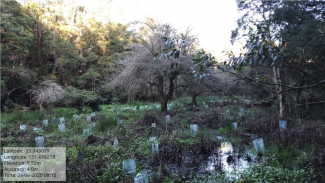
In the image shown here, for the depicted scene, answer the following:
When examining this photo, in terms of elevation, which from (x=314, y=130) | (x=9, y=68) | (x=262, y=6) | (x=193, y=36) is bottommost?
(x=314, y=130)

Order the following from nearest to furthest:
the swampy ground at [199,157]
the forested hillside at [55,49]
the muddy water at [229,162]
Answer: the swampy ground at [199,157] < the muddy water at [229,162] < the forested hillside at [55,49]

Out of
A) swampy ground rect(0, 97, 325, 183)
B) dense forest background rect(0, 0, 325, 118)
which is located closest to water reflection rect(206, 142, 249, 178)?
swampy ground rect(0, 97, 325, 183)

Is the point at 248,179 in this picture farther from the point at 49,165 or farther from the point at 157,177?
the point at 49,165

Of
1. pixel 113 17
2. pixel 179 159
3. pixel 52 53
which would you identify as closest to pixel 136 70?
pixel 179 159

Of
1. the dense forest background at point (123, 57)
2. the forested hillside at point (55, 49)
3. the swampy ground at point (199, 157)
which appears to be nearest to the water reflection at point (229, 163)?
the swampy ground at point (199, 157)

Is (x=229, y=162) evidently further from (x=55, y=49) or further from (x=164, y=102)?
(x=55, y=49)

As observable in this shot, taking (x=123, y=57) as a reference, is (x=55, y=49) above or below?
above

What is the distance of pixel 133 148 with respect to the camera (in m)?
4.04

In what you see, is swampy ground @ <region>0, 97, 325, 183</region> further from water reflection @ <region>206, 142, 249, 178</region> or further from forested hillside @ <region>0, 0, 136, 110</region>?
forested hillside @ <region>0, 0, 136, 110</region>

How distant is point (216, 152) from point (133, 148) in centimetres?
164

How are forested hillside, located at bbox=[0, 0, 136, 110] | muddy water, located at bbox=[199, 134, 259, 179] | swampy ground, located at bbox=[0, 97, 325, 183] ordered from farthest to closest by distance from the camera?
forested hillside, located at bbox=[0, 0, 136, 110] → muddy water, located at bbox=[199, 134, 259, 179] → swampy ground, located at bbox=[0, 97, 325, 183]

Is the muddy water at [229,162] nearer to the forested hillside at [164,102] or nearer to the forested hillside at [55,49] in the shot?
the forested hillside at [164,102]

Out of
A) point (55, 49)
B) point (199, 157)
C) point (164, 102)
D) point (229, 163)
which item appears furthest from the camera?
point (55, 49)

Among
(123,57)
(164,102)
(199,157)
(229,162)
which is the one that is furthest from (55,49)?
(229,162)
